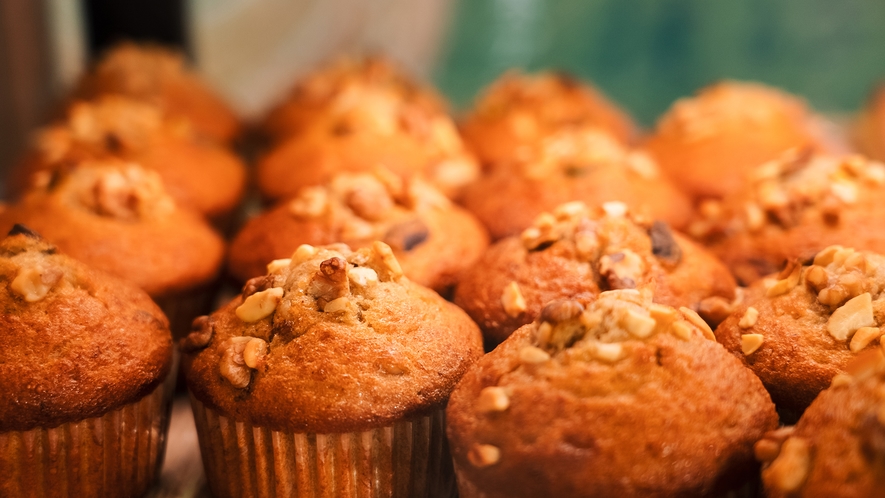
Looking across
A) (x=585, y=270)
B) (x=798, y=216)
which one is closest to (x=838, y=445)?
(x=585, y=270)

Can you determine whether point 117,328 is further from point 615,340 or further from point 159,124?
point 159,124

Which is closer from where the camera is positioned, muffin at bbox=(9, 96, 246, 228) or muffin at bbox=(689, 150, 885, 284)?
muffin at bbox=(689, 150, 885, 284)

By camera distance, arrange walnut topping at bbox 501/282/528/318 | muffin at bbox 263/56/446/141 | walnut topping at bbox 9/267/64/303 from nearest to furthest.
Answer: walnut topping at bbox 9/267/64/303, walnut topping at bbox 501/282/528/318, muffin at bbox 263/56/446/141

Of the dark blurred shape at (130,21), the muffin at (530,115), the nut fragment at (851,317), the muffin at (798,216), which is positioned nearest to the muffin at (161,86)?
the dark blurred shape at (130,21)

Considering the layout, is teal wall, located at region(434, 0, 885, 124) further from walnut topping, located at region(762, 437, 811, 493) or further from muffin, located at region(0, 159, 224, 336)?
walnut topping, located at region(762, 437, 811, 493)

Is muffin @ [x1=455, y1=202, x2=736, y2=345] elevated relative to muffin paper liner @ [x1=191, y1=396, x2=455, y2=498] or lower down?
elevated

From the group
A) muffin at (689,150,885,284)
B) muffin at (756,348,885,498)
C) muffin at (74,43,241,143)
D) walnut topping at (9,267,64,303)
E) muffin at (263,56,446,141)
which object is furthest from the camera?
muffin at (74,43,241,143)

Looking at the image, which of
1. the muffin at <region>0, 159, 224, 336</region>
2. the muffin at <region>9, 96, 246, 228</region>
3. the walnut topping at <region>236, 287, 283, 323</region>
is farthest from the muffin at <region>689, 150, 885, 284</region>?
the muffin at <region>9, 96, 246, 228</region>

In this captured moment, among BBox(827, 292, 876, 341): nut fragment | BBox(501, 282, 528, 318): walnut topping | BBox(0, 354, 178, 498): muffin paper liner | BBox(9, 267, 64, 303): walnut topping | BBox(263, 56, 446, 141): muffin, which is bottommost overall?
BBox(0, 354, 178, 498): muffin paper liner
